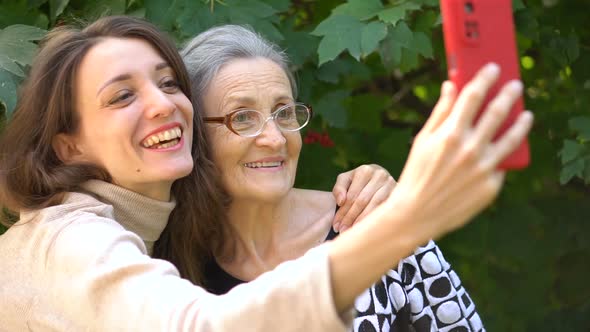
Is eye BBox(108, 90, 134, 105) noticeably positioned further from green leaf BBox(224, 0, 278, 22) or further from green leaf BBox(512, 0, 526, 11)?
green leaf BBox(512, 0, 526, 11)

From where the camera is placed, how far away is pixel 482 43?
4.42 feet

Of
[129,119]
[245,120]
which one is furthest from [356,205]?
[129,119]

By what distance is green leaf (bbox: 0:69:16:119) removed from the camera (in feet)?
7.78

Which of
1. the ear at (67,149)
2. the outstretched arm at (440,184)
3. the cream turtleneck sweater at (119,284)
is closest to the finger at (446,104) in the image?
the outstretched arm at (440,184)

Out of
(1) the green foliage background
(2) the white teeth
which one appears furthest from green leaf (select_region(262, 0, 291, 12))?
(2) the white teeth

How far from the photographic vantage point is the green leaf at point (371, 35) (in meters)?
2.66

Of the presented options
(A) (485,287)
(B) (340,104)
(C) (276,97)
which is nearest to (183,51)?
(C) (276,97)

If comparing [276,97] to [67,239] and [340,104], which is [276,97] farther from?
[67,239]

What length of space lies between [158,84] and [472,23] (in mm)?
1092

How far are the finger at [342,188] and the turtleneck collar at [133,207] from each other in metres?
0.56

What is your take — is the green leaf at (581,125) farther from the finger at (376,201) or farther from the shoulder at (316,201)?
the shoulder at (316,201)

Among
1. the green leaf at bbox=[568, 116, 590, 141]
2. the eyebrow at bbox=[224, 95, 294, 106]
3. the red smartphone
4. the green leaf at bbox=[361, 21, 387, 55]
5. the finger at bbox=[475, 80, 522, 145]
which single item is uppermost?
the red smartphone

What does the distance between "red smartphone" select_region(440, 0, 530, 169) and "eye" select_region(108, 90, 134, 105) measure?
0.99 metres

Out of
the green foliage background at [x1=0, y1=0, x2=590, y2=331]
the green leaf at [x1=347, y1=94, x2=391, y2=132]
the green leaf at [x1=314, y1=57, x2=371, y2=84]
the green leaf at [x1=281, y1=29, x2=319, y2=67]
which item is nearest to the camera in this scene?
the green foliage background at [x1=0, y1=0, x2=590, y2=331]
